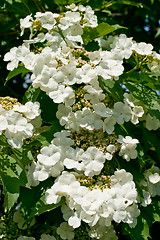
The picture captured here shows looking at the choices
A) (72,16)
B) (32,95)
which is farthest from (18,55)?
(72,16)

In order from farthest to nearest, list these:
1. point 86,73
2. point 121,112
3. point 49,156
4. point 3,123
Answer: point 121,112
point 86,73
point 49,156
point 3,123

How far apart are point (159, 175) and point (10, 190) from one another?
3.40ft

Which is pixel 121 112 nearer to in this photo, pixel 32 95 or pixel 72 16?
pixel 32 95

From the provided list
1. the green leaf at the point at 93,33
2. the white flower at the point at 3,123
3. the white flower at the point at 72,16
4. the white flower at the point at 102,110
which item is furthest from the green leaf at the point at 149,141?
the white flower at the point at 3,123

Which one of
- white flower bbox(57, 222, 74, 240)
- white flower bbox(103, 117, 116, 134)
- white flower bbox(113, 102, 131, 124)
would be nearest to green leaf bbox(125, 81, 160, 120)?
white flower bbox(113, 102, 131, 124)

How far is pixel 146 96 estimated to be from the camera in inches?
98.8

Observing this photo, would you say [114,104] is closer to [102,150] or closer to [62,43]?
[102,150]

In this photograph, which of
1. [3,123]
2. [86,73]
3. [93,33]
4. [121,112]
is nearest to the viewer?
[3,123]

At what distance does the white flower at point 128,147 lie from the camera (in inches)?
90.7

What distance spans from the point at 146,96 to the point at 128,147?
0.40 meters

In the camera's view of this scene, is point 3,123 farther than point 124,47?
No

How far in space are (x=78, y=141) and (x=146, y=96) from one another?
58cm

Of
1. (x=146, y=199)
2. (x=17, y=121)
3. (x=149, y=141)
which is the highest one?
(x=17, y=121)

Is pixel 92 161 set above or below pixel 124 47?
below
